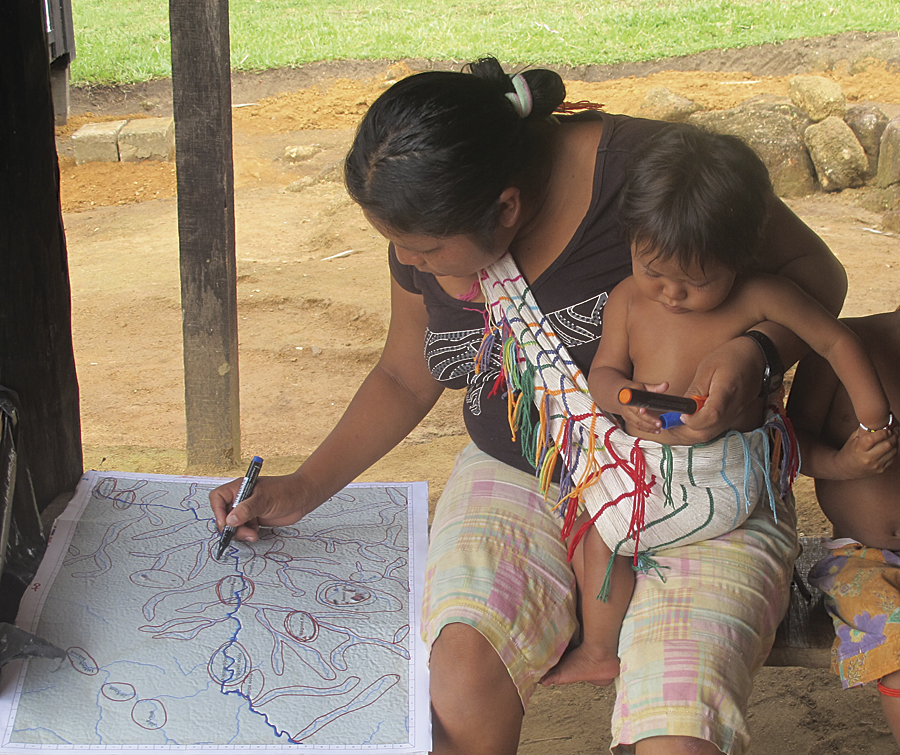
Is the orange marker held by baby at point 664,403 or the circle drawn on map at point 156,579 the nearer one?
the orange marker held by baby at point 664,403

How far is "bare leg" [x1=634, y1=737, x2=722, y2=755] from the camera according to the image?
3.91 feet

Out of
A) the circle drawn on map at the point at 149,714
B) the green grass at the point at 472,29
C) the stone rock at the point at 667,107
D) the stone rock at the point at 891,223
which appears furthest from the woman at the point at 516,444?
the green grass at the point at 472,29

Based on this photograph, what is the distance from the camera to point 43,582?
4.79 ft

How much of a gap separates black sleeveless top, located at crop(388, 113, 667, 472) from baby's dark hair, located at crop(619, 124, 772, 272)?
0.11m

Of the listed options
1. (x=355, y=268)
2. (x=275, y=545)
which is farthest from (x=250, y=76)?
(x=275, y=545)

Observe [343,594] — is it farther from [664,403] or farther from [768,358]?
[768,358]

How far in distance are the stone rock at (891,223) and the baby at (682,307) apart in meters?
5.91

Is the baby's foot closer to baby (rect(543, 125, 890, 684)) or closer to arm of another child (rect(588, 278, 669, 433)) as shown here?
baby (rect(543, 125, 890, 684))

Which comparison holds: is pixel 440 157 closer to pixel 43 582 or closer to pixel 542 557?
pixel 542 557

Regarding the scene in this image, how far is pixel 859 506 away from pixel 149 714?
3.86 ft

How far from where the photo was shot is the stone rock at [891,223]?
A: 6.58 meters

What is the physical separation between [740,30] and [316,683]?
10.5 meters

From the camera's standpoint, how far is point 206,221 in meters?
2.79

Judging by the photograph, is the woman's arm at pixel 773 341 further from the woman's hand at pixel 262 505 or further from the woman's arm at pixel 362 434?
the woman's hand at pixel 262 505
